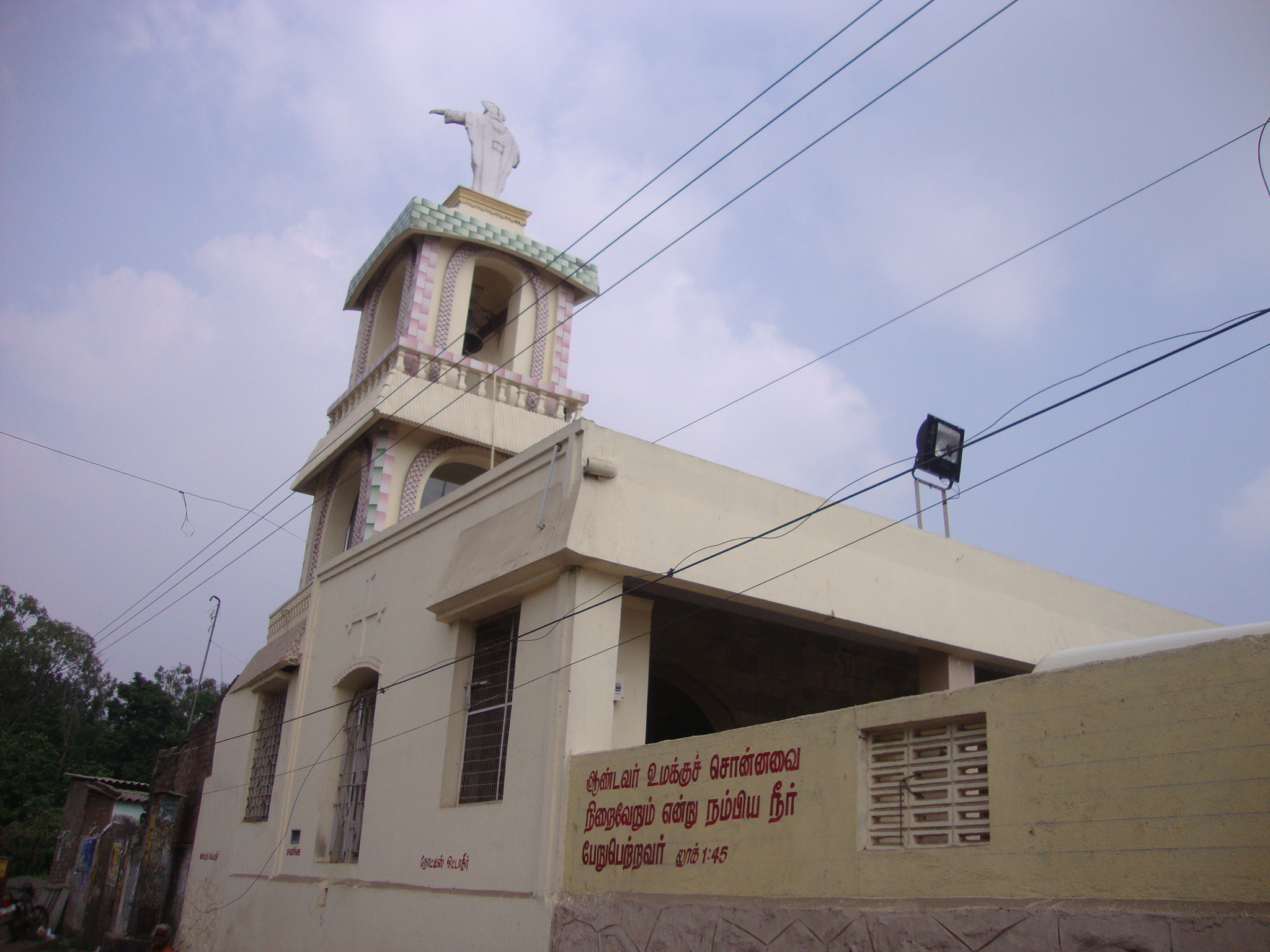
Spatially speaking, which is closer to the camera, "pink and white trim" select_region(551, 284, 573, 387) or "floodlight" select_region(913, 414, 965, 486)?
"floodlight" select_region(913, 414, 965, 486)

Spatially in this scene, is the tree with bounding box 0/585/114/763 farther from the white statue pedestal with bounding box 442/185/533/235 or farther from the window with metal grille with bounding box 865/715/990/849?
the window with metal grille with bounding box 865/715/990/849

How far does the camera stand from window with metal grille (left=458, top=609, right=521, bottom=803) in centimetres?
956

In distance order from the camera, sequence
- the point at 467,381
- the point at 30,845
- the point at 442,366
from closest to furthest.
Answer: the point at 442,366 → the point at 467,381 → the point at 30,845

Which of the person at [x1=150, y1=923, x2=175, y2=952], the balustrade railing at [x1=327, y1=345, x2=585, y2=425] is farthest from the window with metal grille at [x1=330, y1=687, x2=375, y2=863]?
the balustrade railing at [x1=327, y1=345, x2=585, y2=425]

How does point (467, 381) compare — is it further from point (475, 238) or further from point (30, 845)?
point (30, 845)

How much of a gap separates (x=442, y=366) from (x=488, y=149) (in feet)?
14.8

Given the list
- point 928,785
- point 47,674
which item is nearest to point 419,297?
point 928,785

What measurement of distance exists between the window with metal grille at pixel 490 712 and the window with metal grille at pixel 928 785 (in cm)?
406

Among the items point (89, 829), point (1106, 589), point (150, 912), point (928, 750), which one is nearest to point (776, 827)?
point (928, 750)

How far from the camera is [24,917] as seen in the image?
20.4m

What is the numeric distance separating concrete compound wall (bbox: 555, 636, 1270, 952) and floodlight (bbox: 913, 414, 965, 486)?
4236 millimetres

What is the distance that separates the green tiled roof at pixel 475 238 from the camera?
51.7ft

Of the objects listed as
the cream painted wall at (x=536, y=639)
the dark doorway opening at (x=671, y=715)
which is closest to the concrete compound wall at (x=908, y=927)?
the cream painted wall at (x=536, y=639)

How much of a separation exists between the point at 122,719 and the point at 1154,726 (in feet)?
148
